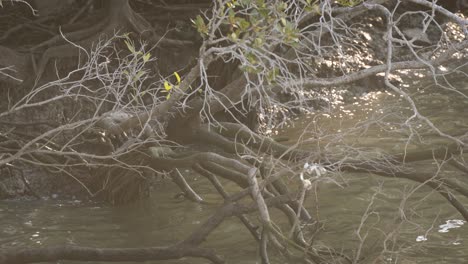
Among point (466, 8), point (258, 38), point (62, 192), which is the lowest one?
point (466, 8)

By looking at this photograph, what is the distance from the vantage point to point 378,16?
14977 millimetres

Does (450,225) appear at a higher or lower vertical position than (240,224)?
lower

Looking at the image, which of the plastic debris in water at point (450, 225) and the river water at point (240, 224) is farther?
the plastic debris in water at point (450, 225)

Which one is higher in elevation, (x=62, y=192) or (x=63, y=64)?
(x=63, y=64)

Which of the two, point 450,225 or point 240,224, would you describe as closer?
point 450,225

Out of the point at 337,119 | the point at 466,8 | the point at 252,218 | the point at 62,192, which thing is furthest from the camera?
the point at 466,8

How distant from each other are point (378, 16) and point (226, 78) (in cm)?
568

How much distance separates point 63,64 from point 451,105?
5.64m

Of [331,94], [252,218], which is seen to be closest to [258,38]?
[252,218]

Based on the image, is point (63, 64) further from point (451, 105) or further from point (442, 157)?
point (451, 105)

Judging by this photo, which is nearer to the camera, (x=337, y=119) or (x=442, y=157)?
(x=442, y=157)

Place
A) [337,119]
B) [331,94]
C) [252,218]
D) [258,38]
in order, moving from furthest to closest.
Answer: [331,94]
[337,119]
[252,218]
[258,38]

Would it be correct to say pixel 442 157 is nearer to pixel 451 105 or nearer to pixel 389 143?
pixel 389 143

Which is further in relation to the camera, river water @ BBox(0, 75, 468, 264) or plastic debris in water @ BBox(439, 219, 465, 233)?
plastic debris in water @ BBox(439, 219, 465, 233)
